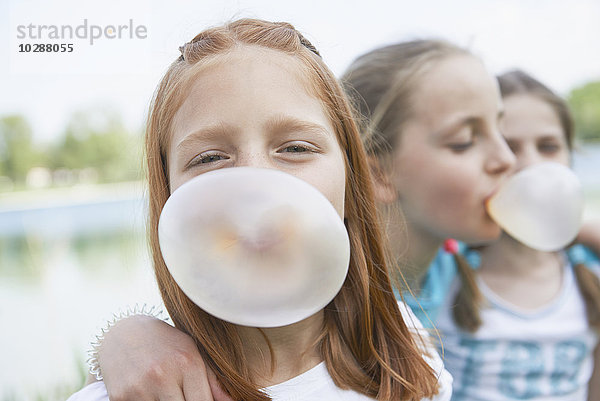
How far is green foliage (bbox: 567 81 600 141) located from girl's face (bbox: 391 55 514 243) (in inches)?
86.3

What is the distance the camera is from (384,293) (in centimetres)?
77

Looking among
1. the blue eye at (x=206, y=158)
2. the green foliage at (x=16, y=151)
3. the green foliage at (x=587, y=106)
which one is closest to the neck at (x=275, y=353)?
the blue eye at (x=206, y=158)

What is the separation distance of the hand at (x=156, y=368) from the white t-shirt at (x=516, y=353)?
0.62 metres

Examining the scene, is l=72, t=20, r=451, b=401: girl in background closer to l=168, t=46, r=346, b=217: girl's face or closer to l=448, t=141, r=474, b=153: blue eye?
l=168, t=46, r=346, b=217: girl's face

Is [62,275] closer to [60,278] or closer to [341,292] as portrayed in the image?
[60,278]

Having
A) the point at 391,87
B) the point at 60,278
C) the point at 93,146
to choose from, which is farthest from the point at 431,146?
the point at 93,146

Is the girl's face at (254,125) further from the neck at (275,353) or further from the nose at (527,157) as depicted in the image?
the nose at (527,157)

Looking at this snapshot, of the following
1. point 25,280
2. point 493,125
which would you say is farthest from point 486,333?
point 25,280

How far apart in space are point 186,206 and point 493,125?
643mm

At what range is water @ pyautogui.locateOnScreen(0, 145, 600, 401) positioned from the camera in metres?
1.42

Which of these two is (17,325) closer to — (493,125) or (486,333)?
(486,333)
